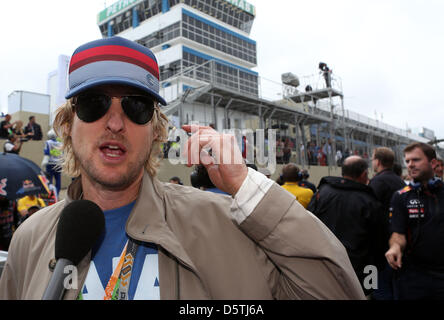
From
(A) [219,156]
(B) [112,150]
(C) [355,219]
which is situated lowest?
(C) [355,219]

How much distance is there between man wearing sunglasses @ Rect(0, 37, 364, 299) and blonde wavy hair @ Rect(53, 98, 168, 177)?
0.26 metres

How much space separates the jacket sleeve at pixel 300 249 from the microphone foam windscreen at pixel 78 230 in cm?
62

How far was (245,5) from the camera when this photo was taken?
137 ft

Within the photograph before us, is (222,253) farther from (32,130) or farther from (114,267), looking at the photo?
(32,130)

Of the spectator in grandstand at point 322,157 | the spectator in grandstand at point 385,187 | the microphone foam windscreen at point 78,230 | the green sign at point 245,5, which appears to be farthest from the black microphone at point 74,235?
the green sign at point 245,5

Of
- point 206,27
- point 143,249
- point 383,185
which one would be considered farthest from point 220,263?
point 206,27

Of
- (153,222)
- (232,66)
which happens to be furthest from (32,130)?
(232,66)

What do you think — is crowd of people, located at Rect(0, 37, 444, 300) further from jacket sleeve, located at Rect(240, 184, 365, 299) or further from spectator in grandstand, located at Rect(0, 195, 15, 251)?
spectator in grandstand, located at Rect(0, 195, 15, 251)

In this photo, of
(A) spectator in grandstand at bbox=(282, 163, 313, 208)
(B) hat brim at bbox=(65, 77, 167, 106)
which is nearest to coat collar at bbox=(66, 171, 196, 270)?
(B) hat brim at bbox=(65, 77, 167, 106)

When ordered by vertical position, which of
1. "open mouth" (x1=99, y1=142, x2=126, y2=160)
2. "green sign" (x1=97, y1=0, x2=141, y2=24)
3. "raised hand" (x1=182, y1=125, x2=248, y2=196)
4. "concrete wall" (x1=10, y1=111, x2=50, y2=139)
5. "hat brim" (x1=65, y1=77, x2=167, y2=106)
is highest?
"green sign" (x1=97, y1=0, x2=141, y2=24)

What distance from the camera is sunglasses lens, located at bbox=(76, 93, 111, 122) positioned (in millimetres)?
1536

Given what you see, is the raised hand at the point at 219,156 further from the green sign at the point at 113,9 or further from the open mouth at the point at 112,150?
the green sign at the point at 113,9

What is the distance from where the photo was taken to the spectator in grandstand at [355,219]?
356 centimetres

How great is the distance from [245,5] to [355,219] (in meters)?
43.7
